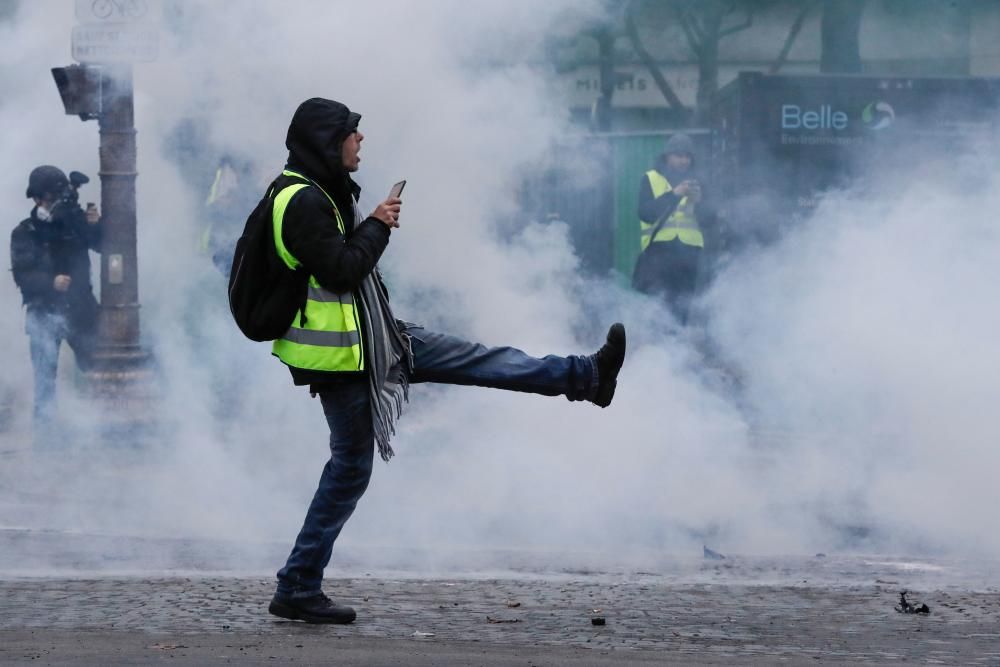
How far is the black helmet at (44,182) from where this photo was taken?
28.7 ft

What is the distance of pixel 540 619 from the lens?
4.57 m

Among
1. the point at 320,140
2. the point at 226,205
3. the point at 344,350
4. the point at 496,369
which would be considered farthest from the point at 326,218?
the point at 226,205

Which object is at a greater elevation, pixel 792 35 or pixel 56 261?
pixel 792 35

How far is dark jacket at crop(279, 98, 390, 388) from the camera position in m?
4.25

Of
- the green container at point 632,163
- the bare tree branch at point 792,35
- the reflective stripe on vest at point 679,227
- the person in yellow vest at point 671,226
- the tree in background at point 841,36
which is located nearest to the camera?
the person in yellow vest at point 671,226

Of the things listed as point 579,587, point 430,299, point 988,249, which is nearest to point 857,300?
point 988,249

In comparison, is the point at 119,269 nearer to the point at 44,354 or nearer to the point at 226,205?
the point at 44,354

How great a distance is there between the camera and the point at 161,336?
8.73 m

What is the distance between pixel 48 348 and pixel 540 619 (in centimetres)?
505

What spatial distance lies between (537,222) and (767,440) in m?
1.52

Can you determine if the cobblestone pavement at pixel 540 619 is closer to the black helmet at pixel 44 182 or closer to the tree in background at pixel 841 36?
the black helmet at pixel 44 182

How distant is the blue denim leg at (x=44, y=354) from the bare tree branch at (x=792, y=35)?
1307 centimetres

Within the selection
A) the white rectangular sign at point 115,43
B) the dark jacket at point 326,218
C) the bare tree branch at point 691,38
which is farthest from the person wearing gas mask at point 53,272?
the bare tree branch at point 691,38

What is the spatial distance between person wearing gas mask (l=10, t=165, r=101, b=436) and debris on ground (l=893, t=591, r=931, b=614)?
5265 mm
